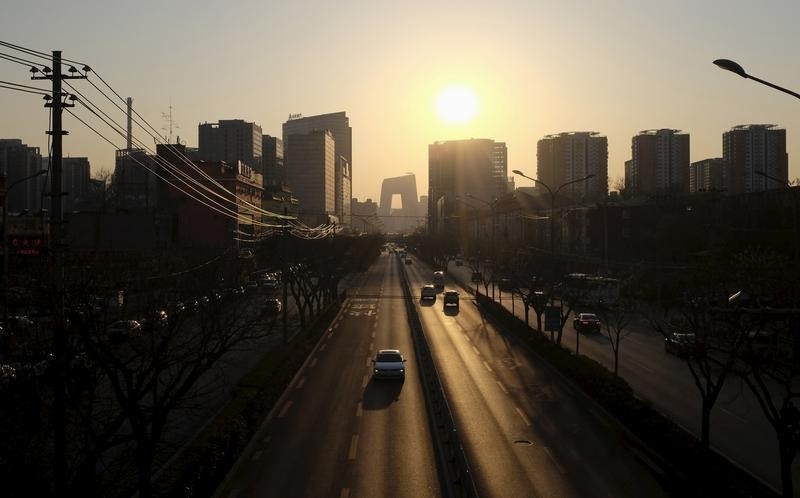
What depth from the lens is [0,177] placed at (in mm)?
38219

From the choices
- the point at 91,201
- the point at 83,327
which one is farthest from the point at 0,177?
the point at 91,201

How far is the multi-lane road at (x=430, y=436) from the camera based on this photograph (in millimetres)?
13889

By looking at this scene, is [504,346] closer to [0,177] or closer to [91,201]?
[0,177]

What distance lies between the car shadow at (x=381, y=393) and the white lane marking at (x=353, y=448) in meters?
3.37

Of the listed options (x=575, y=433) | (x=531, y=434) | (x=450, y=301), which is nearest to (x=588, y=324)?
(x=450, y=301)

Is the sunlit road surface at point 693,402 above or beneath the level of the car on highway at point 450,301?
beneath

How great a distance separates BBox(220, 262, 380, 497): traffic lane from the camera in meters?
13.9

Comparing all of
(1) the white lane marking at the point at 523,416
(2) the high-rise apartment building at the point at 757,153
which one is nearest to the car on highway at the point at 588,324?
(1) the white lane marking at the point at 523,416

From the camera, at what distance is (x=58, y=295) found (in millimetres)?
10195

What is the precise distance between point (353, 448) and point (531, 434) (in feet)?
14.2

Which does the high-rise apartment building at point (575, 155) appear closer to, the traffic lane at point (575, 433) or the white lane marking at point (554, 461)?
the traffic lane at point (575, 433)

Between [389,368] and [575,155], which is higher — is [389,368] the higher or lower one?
the lower one

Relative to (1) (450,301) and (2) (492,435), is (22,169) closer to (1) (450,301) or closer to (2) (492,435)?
(1) (450,301)

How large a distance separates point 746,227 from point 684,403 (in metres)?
30.7
